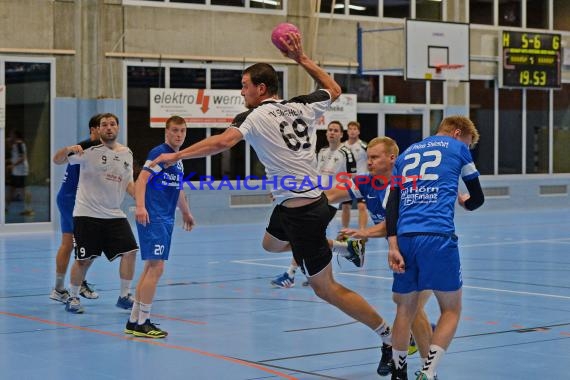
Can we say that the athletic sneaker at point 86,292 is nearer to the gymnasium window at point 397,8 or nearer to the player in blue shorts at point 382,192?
the player in blue shorts at point 382,192

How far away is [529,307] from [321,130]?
46.6 feet

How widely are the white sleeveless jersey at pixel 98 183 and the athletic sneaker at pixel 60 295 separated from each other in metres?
1.10

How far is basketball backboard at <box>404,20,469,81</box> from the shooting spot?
82.9 feet

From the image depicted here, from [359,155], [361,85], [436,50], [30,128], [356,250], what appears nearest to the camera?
[356,250]

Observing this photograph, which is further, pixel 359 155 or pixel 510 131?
pixel 510 131

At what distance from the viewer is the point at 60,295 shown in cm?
1141

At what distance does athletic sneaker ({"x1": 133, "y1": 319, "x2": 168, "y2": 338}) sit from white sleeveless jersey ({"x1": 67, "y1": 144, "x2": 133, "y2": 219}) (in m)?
1.91

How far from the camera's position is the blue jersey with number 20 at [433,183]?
6.76 metres

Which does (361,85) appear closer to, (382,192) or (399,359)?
(382,192)

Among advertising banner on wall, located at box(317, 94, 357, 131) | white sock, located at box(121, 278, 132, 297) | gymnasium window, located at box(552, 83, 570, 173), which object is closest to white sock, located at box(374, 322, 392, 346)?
white sock, located at box(121, 278, 132, 297)

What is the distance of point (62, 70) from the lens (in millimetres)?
21609

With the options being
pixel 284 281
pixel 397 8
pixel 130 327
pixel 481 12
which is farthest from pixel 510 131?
pixel 130 327

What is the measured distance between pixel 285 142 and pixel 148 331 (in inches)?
101

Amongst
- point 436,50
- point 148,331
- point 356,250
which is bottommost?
point 148,331
